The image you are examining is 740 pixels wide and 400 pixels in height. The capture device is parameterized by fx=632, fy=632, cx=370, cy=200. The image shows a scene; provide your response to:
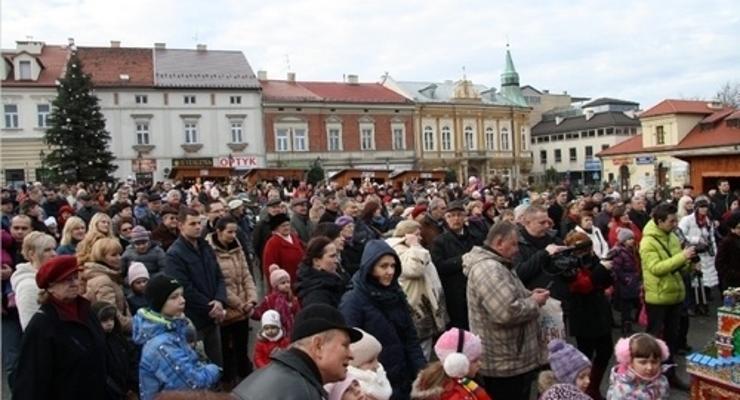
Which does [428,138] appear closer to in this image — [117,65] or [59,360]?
[117,65]

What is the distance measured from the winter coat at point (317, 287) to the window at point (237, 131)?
44902mm

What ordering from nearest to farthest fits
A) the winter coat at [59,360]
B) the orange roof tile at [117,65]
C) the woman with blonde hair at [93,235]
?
the winter coat at [59,360] → the woman with blonde hair at [93,235] → the orange roof tile at [117,65]

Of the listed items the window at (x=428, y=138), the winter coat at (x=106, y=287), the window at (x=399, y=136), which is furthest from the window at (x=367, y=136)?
the winter coat at (x=106, y=287)

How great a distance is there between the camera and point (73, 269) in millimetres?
3949

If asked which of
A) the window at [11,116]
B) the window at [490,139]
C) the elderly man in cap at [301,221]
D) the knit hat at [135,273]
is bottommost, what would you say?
the knit hat at [135,273]

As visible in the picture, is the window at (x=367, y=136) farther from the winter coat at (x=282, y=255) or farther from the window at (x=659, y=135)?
the winter coat at (x=282, y=255)

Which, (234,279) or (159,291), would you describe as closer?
(159,291)

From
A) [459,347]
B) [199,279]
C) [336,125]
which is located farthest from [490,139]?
[459,347]

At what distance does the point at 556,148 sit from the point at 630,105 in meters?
11.7

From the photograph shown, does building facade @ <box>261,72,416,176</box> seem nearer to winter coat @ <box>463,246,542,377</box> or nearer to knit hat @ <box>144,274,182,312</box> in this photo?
winter coat @ <box>463,246,542,377</box>

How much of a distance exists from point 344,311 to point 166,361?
1.18 meters

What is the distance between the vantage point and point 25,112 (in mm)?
42531

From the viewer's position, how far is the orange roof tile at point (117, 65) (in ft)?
148

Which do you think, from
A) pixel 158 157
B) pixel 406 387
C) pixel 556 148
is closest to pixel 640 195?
pixel 406 387
